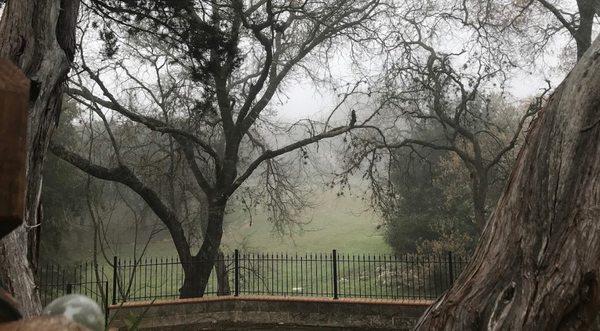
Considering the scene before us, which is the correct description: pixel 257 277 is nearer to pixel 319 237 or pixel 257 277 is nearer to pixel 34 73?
pixel 34 73

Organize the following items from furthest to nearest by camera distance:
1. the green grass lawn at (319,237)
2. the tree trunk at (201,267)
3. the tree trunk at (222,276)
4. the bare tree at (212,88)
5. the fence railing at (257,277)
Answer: the green grass lawn at (319,237) → the tree trunk at (222,276) → the tree trunk at (201,267) → the fence railing at (257,277) → the bare tree at (212,88)

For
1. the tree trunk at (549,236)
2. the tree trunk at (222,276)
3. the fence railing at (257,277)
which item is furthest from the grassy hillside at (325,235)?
the tree trunk at (549,236)

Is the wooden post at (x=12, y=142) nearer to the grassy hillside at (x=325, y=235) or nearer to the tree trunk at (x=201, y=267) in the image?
the tree trunk at (x=201, y=267)

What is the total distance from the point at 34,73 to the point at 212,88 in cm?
535

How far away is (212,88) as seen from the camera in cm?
937

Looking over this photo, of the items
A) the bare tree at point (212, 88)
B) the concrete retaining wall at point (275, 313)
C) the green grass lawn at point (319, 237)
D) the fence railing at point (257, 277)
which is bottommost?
the concrete retaining wall at point (275, 313)

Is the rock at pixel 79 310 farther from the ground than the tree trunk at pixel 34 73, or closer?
closer

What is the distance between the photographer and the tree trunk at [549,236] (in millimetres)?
2229

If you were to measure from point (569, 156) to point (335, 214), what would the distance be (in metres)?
34.0

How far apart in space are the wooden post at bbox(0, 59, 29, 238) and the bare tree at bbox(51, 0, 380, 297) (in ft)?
20.8

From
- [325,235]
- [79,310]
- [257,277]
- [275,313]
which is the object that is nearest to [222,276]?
[257,277]

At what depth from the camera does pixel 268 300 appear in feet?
36.3

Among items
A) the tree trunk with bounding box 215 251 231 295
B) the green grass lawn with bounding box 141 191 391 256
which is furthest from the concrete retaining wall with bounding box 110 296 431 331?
the green grass lawn with bounding box 141 191 391 256

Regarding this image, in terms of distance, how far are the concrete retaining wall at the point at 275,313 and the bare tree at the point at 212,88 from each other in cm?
125
